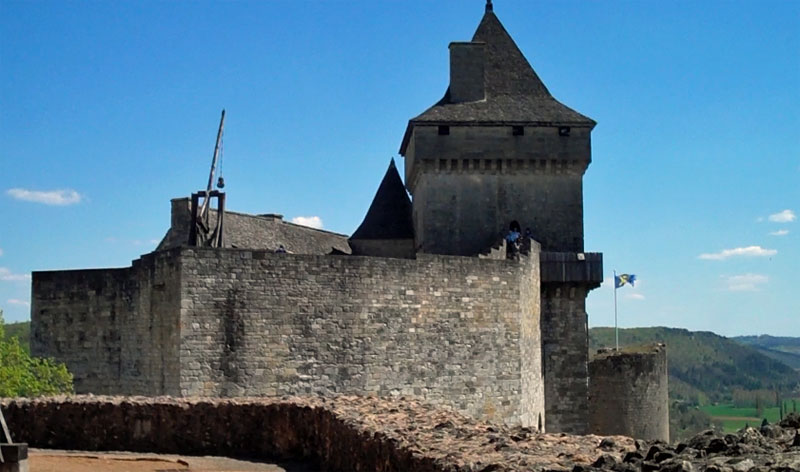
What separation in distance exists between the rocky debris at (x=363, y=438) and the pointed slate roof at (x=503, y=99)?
15.7 m

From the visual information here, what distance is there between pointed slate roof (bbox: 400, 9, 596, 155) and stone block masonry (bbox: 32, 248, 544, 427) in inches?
262

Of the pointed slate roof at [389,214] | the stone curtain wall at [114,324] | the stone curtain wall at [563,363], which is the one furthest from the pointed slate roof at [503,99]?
the stone curtain wall at [114,324]

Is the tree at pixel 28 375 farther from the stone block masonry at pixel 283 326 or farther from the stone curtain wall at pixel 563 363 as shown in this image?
the stone curtain wall at pixel 563 363

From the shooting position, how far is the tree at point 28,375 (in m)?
17.4

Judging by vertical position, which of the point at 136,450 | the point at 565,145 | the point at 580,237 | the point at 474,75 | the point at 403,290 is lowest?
the point at 136,450

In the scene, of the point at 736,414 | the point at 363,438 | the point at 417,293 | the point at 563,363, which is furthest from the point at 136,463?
the point at 736,414

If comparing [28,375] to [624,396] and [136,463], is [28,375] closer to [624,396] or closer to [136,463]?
[136,463]

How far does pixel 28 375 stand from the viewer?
1786 cm

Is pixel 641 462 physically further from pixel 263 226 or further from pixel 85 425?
pixel 263 226

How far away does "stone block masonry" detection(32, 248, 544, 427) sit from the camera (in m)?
17.5

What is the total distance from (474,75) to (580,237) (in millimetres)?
5120

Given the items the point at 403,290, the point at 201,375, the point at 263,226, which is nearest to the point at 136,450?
the point at 201,375

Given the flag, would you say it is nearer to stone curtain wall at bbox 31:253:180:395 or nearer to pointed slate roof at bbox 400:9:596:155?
pointed slate roof at bbox 400:9:596:155

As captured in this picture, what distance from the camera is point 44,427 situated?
12.9m
